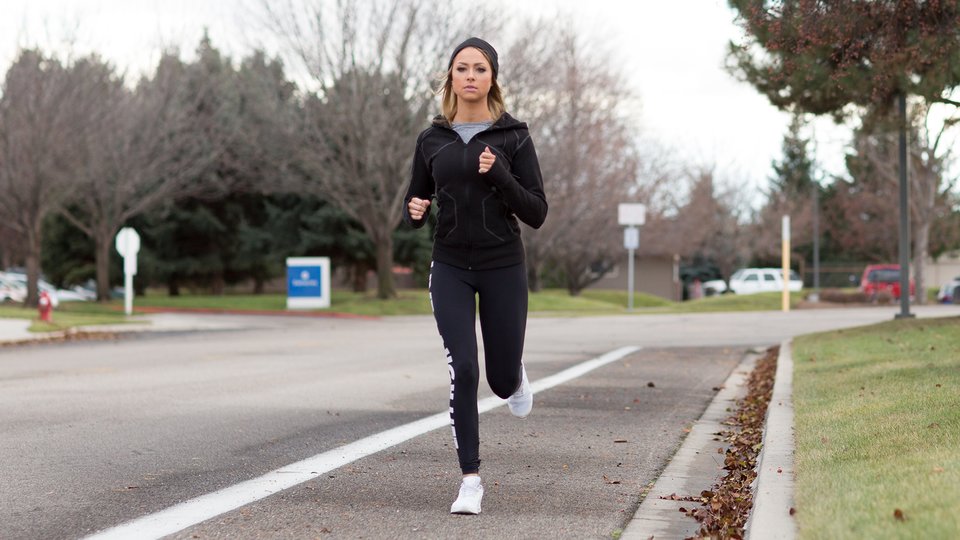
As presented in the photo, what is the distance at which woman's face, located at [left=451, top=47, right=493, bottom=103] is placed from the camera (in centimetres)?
537

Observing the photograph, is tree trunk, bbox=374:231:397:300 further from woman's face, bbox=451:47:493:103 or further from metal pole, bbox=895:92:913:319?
woman's face, bbox=451:47:493:103

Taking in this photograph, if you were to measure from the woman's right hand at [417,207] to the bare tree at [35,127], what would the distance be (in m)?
25.9

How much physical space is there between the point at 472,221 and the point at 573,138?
1376 inches

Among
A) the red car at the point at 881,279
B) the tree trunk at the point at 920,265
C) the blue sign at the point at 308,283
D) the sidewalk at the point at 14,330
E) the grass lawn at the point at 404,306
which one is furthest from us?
the red car at the point at 881,279

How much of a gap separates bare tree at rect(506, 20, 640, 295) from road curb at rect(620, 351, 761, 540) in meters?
24.7

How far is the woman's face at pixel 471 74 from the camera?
537 cm

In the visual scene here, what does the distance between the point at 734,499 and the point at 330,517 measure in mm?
1960

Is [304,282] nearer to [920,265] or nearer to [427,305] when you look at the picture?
[427,305]

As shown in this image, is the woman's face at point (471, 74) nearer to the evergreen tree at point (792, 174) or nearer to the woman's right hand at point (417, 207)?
the woman's right hand at point (417, 207)

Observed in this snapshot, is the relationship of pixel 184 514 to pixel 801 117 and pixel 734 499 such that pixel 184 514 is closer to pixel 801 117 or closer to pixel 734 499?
A: pixel 734 499

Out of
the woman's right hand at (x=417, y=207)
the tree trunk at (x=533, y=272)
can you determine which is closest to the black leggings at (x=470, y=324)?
the woman's right hand at (x=417, y=207)

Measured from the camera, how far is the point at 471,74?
537cm

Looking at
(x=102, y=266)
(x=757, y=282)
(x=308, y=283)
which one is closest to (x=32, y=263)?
(x=102, y=266)

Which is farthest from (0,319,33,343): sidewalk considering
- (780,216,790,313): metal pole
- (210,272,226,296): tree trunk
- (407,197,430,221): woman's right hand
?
(210,272,226,296): tree trunk
